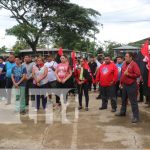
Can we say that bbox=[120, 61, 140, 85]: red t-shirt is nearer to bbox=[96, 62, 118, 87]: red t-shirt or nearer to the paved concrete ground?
the paved concrete ground

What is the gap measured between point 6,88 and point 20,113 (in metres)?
2.13

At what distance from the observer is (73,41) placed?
38.5m

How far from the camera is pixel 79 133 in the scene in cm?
844

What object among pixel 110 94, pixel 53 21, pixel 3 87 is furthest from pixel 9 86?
pixel 53 21

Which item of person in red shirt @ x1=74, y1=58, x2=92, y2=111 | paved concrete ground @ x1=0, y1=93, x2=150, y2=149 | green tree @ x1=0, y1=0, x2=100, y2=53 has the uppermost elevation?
green tree @ x1=0, y1=0, x2=100, y2=53

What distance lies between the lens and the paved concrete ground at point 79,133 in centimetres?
758

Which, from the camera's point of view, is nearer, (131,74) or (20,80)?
(131,74)

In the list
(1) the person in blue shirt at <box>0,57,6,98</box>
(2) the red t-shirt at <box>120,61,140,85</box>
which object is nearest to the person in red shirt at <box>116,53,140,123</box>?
(2) the red t-shirt at <box>120,61,140,85</box>

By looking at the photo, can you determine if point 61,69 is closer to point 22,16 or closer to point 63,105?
point 63,105

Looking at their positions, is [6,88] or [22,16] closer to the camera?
[6,88]

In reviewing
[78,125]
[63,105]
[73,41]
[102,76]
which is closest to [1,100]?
[63,105]

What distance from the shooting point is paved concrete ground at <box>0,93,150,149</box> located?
7.58 meters

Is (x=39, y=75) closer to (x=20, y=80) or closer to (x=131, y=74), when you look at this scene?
(x=20, y=80)

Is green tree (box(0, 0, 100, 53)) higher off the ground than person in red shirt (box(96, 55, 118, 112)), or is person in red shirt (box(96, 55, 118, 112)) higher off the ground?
green tree (box(0, 0, 100, 53))
